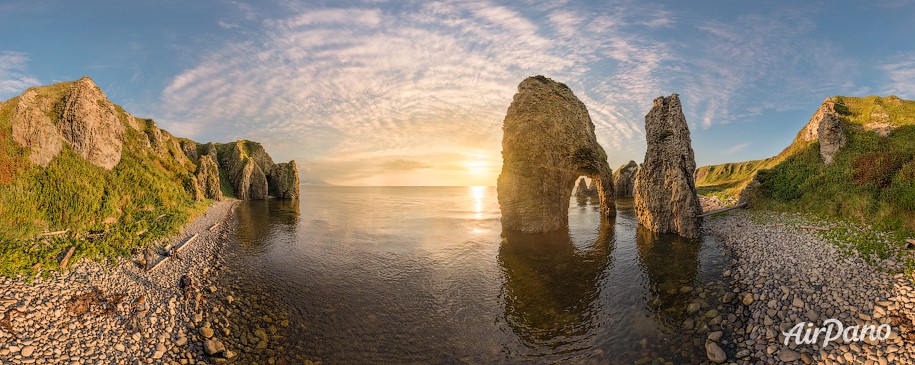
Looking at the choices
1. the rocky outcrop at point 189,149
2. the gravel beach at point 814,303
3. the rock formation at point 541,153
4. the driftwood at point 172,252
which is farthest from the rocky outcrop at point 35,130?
the rocky outcrop at point 189,149

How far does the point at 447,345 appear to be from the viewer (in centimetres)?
1458

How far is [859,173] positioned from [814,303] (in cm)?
2491

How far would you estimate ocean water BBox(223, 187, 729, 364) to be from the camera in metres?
14.1

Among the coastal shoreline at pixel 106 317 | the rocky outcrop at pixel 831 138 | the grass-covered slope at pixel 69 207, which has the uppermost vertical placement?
the rocky outcrop at pixel 831 138

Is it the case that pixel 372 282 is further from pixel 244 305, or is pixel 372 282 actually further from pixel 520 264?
pixel 520 264

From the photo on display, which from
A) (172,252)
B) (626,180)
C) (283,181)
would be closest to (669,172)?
(172,252)

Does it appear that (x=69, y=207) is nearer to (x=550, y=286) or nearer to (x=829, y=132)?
(x=550, y=286)

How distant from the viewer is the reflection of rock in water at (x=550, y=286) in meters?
15.8

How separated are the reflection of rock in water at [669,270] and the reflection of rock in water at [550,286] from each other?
3.15m

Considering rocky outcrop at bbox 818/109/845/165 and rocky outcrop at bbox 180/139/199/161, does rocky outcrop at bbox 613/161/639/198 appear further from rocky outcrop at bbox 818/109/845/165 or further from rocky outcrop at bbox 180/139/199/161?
rocky outcrop at bbox 180/139/199/161

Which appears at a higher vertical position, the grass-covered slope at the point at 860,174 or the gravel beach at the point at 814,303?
the grass-covered slope at the point at 860,174

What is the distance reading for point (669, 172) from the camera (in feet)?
104

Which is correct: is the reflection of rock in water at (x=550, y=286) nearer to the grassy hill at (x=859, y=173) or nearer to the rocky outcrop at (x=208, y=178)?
the grassy hill at (x=859, y=173)

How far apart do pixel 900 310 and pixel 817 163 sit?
33822mm
